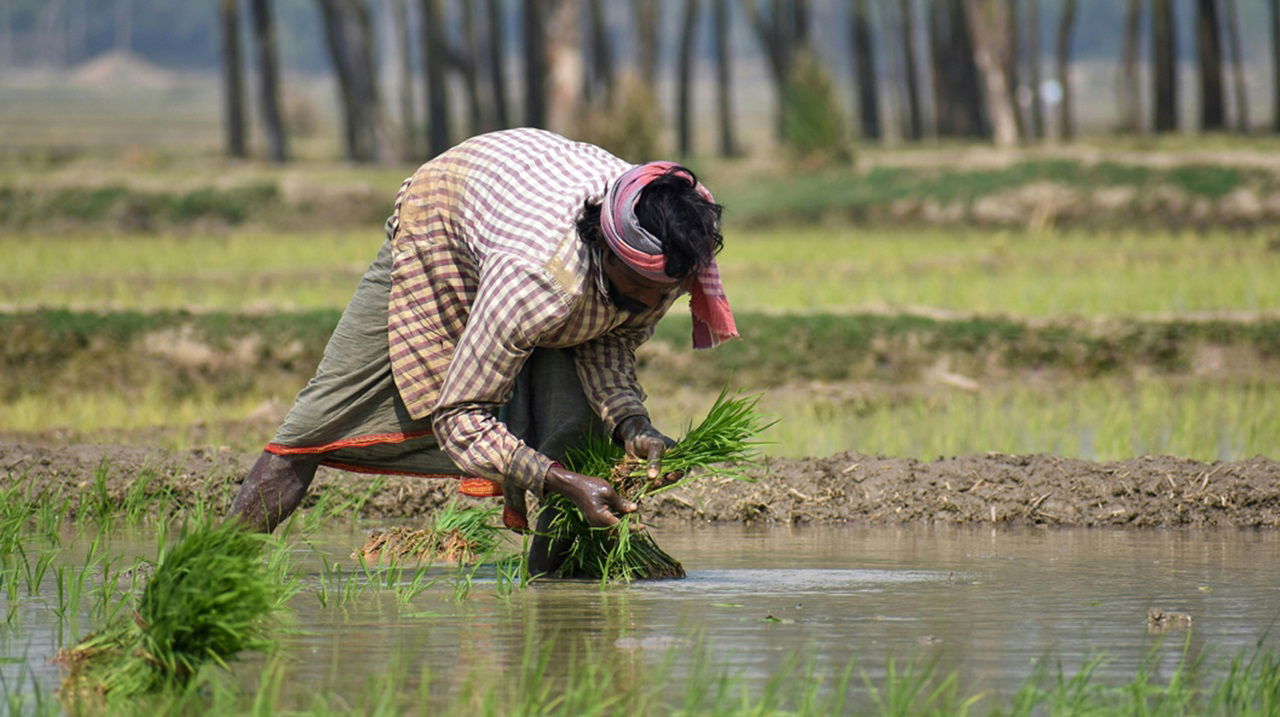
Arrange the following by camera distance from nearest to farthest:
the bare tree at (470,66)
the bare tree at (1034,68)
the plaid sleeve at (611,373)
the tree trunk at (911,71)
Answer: the plaid sleeve at (611,373) < the bare tree at (470,66) < the tree trunk at (911,71) < the bare tree at (1034,68)

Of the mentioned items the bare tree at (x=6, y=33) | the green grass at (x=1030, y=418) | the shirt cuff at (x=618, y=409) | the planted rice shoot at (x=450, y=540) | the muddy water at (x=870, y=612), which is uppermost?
the bare tree at (x=6, y=33)

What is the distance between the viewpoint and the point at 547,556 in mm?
5055

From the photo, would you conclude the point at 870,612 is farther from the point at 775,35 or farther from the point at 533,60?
the point at 775,35

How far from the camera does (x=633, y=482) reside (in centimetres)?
471

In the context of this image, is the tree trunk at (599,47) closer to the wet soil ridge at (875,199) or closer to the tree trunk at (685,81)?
the tree trunk at (685,81)

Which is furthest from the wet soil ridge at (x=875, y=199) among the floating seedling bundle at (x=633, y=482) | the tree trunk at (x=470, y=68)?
the floating seedling bundle at (x=633, y=482)

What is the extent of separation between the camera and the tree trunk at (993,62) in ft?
93.1

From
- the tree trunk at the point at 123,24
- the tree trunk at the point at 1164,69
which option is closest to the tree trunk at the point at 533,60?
the tree trunk at the point at 1164,69

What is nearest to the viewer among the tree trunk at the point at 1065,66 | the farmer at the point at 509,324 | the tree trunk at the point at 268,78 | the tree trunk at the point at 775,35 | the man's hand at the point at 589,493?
the farmer at the point at 509,324

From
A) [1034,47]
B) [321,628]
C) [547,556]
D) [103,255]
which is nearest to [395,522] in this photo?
[547,556]

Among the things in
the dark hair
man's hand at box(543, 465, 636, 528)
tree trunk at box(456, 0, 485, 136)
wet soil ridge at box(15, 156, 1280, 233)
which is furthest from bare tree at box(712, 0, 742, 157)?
the dark hair

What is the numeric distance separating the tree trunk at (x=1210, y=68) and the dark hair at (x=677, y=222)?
77.7 ft

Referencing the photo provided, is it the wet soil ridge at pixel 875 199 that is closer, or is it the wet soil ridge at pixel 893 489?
the wet soil ridge at pixel 893 489

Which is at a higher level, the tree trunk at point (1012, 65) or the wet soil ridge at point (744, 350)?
the tree trunk at point (1012, 65)
